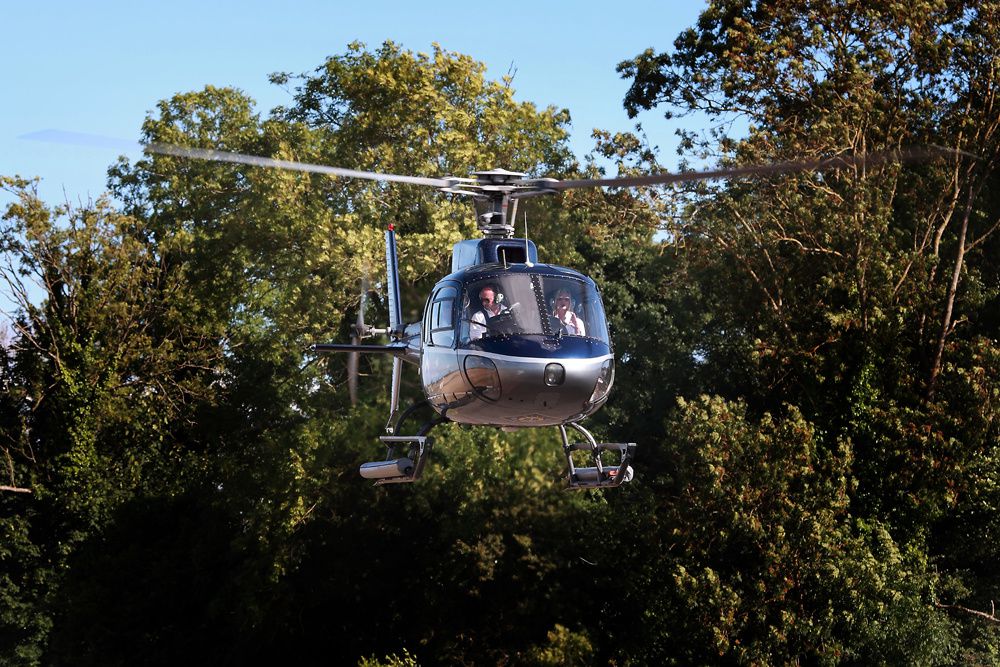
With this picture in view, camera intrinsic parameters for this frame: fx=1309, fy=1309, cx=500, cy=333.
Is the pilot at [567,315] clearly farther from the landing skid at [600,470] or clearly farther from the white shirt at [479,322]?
the landing skid at [600,470]

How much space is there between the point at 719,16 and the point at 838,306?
681cm

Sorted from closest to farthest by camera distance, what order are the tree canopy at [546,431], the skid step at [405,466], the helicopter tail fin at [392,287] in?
the skid step at [405,466]
the helicopter tail fin at [392,287]
the tree canopy at [546,431]

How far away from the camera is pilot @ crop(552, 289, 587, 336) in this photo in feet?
38.1

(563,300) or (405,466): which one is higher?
(563,300)

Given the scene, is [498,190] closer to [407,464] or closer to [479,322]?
[479,322]

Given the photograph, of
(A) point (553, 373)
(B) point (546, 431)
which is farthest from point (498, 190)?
(B) point (546, 431)

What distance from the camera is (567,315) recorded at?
38.3 ft

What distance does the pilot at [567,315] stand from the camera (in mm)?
11625

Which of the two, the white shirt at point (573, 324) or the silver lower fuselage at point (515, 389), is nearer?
the silver lower fuselage at point (515, 389)

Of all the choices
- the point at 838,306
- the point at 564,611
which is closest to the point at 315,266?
the point at 564,611

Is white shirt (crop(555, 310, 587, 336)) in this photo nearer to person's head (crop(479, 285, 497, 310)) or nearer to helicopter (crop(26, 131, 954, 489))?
helicopter (crop(26, 131, 954, 489))

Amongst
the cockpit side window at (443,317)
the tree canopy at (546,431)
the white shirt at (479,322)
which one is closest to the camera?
the white shirt at (479,322)

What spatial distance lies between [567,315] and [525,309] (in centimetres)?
39

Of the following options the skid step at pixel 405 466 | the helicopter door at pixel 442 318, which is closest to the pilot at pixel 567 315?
the helicopter door at pixel 442 318
